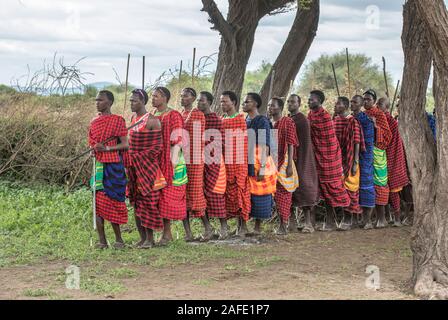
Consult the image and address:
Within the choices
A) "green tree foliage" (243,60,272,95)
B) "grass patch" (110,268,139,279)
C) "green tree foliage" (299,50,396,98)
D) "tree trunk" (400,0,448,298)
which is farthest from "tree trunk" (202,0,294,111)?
"green tree foliage" (243,60,272,95)

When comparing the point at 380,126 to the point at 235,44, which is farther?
the point at 235,44

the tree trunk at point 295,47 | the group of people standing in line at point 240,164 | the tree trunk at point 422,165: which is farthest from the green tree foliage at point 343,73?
the tree trunk at point 422,165

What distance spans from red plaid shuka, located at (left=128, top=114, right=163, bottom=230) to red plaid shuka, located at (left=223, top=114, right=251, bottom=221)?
1.00 m

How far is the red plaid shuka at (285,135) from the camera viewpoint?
9867 millimetres

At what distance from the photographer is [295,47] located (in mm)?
13789

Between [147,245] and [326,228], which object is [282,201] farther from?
[147,245]

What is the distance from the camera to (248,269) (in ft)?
25.1

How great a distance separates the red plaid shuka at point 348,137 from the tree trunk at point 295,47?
3.17 metres

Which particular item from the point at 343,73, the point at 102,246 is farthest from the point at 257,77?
the point at 102,246

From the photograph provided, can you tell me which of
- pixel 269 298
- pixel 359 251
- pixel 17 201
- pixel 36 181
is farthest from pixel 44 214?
pixel 269 298

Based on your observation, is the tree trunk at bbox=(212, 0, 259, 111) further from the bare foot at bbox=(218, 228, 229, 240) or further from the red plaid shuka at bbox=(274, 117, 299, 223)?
the bare foot at bbox=(218, 228, 229, 240)

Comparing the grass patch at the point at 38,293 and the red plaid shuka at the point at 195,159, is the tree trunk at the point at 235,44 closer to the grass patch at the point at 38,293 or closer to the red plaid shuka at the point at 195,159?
the red plaid shuka at the point at 195,159

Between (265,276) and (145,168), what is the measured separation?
2110 mm

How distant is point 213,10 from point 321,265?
18.1ft
